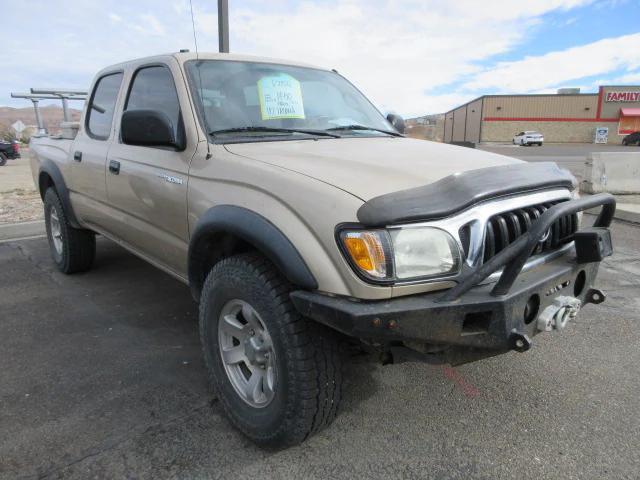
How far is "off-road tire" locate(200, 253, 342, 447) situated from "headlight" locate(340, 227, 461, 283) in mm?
379

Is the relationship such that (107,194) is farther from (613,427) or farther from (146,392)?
(613,427)

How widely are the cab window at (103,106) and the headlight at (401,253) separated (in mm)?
2768

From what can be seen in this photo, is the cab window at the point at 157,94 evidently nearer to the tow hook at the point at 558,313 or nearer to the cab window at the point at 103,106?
the cab window at the point at 103,106

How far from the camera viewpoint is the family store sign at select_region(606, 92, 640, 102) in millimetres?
53031

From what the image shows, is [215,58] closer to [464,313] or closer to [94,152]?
[94,152]

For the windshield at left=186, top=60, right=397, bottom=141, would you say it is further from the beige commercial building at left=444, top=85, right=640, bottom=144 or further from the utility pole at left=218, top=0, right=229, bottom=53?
the beige commercial building at left=444, top=85, right=640, bottom=144

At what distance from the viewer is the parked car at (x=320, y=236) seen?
1896mm

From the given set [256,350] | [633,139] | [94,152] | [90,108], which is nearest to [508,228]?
[256,350]

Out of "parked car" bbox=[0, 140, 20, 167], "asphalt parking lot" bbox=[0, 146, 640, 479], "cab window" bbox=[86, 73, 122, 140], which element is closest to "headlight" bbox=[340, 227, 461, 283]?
"asphalt parking lot" bbox=[0, 146, 640, 479]

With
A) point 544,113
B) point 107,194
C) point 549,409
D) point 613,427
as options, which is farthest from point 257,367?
point 544,113

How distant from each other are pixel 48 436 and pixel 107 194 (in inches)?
74.6

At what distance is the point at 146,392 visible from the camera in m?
2.85

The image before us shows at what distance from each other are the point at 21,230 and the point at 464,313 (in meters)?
6.82

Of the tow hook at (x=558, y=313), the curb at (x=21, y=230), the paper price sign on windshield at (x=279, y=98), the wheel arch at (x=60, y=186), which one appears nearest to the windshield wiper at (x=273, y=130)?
the paper price sign on windshield at (x=279, y=98)
